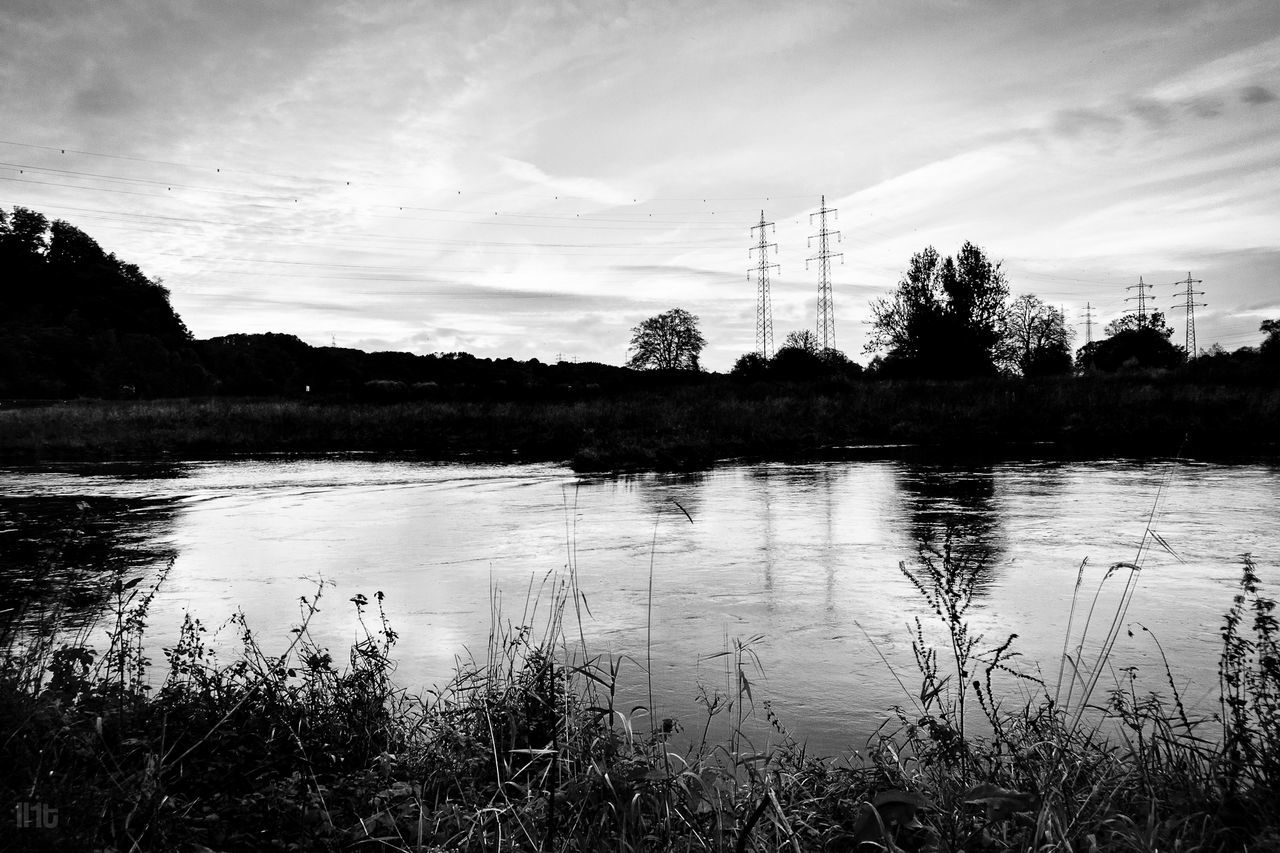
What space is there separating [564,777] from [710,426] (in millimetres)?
25963

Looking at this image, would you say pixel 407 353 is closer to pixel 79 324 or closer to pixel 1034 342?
pixel 79 324

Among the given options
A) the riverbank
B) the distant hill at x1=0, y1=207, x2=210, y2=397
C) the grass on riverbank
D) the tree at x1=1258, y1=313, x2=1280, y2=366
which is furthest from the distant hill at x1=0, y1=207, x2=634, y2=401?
the grass on riverbank

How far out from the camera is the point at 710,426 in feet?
96.8

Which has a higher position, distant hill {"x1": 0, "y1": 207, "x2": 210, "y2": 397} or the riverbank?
distant hill {"x1": 0, "y1": 207, "x2": 210, "y2": 397}

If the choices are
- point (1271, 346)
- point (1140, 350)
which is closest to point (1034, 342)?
point (1140, 350)

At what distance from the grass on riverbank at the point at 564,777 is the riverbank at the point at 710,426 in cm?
1711

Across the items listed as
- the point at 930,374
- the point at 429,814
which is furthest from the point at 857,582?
the point at 930,374

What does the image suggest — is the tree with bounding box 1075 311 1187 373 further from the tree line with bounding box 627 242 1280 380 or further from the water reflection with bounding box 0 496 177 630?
the water reflection with bounding box 0 496 177 630

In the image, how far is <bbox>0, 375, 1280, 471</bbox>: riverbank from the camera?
2562 cm

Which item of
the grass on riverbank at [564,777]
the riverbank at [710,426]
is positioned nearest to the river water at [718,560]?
the grass on riverbank at [564,777]

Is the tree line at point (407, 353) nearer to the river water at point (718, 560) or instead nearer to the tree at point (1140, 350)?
the tree at point (1140, 350)

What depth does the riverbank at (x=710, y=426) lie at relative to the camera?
2562 centimetres

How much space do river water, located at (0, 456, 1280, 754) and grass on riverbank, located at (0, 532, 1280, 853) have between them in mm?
825

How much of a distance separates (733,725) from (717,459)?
63.1 feet
